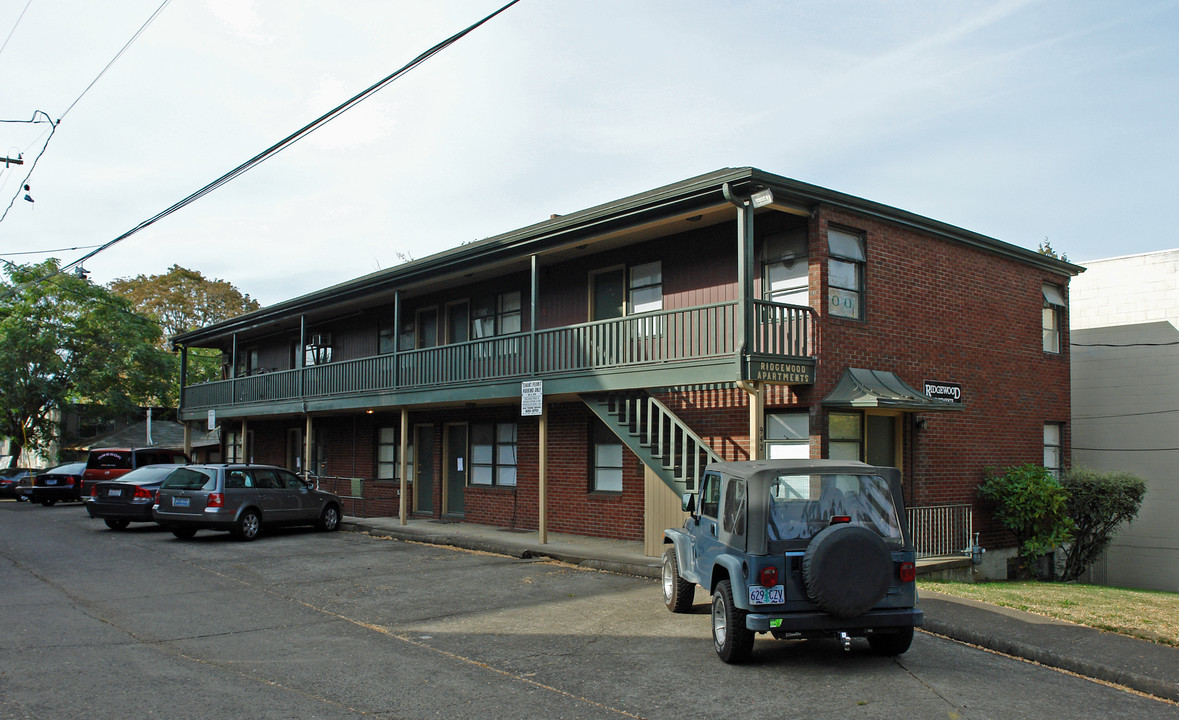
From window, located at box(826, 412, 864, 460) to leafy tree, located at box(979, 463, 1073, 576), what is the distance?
11.6 ft

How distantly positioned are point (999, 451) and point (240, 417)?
21.7 meters

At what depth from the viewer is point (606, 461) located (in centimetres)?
1759

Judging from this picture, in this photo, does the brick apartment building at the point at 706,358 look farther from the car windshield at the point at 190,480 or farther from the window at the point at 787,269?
the car windshield at the point at 190,480

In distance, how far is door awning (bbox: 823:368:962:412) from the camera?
13.2m

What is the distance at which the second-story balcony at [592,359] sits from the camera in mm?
13289

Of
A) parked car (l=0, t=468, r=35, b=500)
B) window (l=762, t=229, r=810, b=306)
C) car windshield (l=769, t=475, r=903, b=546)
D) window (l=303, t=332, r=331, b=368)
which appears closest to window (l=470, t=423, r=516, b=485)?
window (l=762, t=229, r=810, b=306)

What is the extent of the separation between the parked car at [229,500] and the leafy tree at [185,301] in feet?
127

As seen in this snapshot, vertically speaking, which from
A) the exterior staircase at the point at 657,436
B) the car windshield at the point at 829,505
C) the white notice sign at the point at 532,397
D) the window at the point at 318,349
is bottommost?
the car windshield at the point at 829,505

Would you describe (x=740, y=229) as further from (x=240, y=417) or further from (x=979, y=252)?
(x=240, y=417)

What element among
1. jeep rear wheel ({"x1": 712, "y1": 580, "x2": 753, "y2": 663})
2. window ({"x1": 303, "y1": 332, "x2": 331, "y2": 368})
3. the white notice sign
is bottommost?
jeep rear wheel ({"x1": 712, "y1": 580, "x2": 753, "y2": 663})

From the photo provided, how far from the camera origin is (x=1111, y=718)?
6.35 metres

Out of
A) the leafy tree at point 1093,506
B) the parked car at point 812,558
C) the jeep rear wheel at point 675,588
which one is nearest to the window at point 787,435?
the jeep rear wheel at point 675,588

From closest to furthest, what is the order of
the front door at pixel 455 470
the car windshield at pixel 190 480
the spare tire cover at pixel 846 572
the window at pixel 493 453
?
the spare tire cover at pixel 846 572
the car windshield at pixel 190 480
the window at pixel 493 453
the front door at pixel 455 470

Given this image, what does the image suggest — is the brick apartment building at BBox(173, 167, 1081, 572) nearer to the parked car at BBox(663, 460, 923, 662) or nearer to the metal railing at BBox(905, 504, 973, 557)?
the metal railing at BBox(905, 504, 973, 557)
